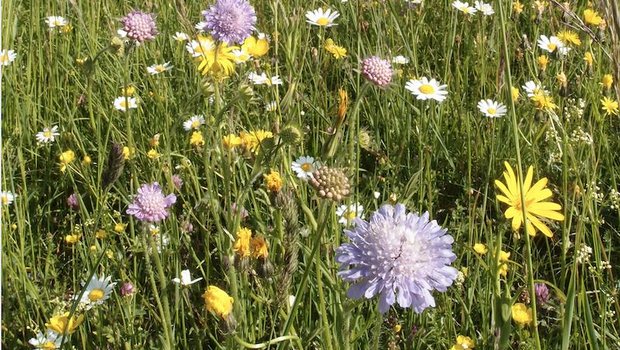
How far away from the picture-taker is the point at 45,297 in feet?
4.75

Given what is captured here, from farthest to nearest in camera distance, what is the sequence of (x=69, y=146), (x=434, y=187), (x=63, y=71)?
(x=63, y=71), (x=69, y=146), (x=434, y=187)

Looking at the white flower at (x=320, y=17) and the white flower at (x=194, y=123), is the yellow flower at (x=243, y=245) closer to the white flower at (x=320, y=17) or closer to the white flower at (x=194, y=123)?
the white flower at (x=194, y=123)

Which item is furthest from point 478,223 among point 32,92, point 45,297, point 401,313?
point 32,92

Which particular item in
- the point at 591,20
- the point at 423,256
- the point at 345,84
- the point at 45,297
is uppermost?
the point at 423,256

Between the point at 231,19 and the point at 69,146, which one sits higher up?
the point at 231,19

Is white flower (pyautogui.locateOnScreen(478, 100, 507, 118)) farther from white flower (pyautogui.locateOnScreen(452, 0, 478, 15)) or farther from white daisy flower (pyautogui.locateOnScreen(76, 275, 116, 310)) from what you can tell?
white daisy flower (pyautogui.locateOnScreen(76, 275, 116, 310))

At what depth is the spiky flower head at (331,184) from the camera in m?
0.76

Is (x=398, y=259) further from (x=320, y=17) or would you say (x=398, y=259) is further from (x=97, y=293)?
(x=320, y=17)

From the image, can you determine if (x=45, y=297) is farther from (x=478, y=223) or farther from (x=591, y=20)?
(x=591, y=20)

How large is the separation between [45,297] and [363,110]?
107 cm

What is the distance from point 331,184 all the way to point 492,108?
1.19 meters

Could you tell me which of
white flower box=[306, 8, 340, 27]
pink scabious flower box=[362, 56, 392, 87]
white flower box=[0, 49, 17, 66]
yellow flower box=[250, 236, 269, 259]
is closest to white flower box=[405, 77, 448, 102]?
white flower box=[306, 8, 340, 27]

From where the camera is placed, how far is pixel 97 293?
1.24 meters

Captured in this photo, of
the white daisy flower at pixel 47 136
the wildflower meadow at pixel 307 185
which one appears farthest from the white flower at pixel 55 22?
the white daisy flower at pixel 47 136
